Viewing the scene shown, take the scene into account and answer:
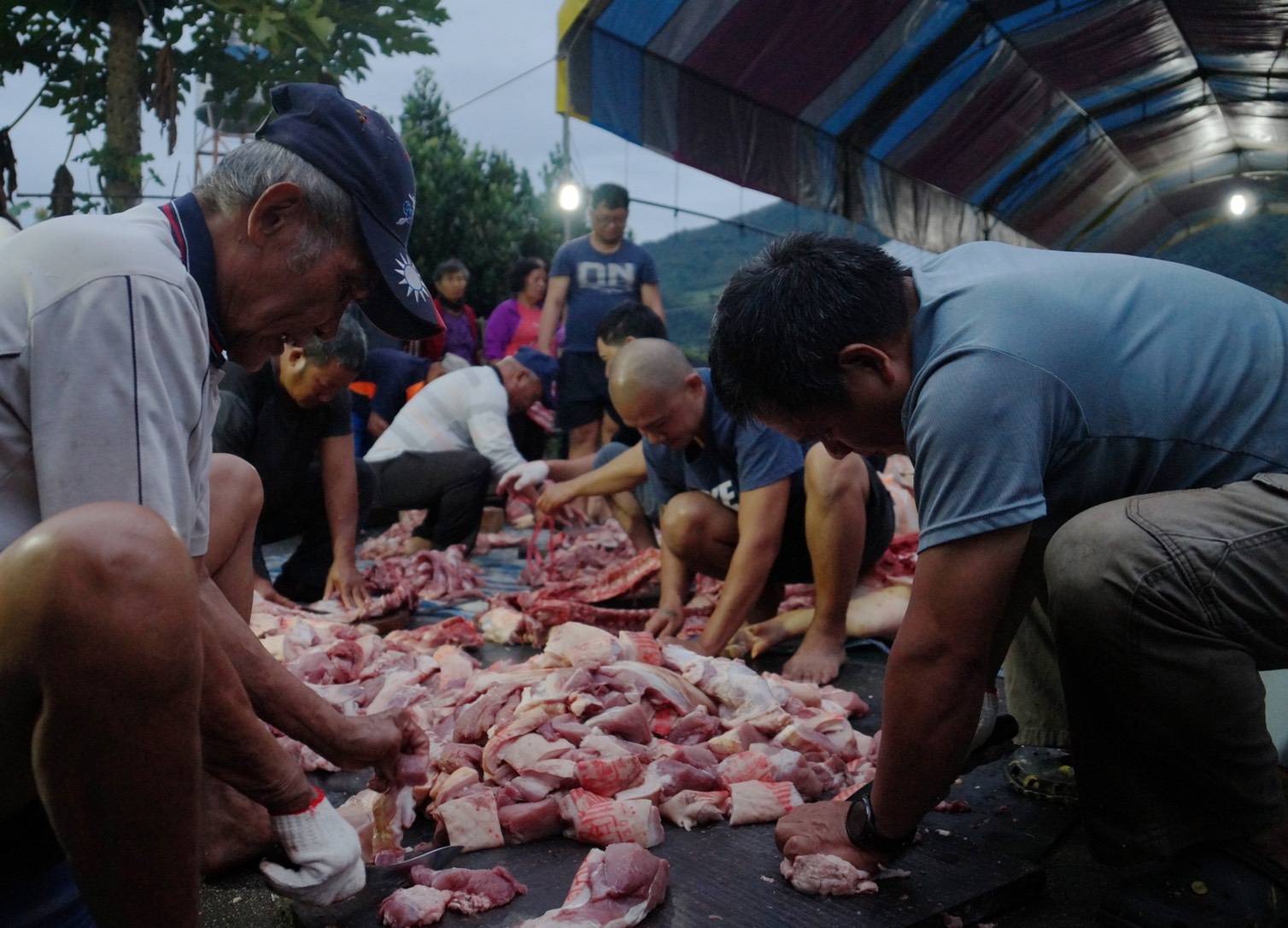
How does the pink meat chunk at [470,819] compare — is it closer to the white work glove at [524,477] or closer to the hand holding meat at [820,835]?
the hand holding meat at [820,835]

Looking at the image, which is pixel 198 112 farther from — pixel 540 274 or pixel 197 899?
pixel 197 899

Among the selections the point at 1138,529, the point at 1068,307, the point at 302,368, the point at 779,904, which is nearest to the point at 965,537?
the point at 1138,529

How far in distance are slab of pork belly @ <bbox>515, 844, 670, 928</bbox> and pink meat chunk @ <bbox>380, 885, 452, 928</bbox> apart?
0.17 m

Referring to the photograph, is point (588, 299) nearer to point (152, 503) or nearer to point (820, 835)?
point (820, 835)

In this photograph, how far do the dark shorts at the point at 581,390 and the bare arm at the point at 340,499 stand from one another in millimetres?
2801

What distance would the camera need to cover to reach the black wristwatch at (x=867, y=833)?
193cm

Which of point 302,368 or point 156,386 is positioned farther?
point 302,368

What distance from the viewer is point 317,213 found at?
67.3 inches

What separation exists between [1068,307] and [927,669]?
0.71 metres

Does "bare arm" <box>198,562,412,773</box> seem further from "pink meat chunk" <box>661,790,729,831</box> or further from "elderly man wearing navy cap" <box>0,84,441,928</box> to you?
"pink meat chunk" <box>661,790,729,831</box>

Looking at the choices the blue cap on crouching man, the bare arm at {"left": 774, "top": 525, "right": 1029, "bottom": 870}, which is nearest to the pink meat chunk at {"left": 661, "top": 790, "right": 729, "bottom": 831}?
Result: the bare arm at {"left": 774, "top": 525, "right": 1029, "bottom": 870}

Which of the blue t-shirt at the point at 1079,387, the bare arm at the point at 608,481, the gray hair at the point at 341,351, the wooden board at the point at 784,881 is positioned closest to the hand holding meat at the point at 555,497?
the bare arm at the point at 608,481

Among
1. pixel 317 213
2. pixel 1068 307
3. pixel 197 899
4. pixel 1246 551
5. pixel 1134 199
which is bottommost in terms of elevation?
pixel 197 899

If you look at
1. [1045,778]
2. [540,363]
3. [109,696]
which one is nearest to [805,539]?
[1045,778]
